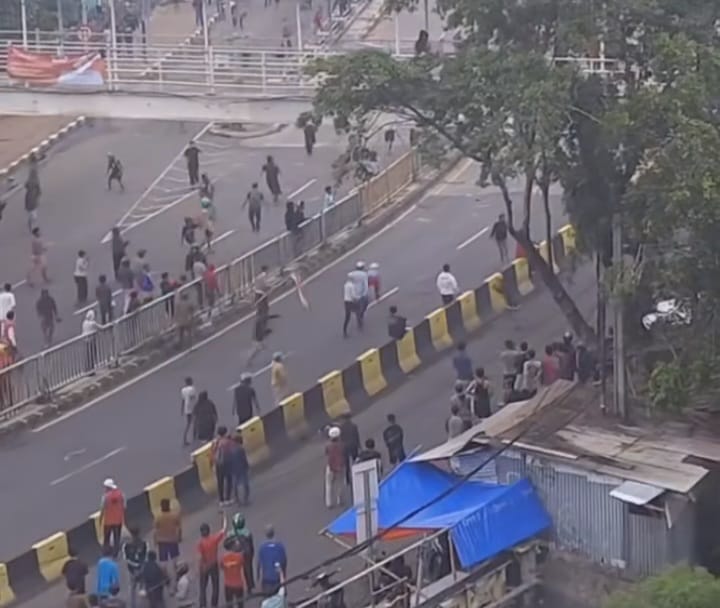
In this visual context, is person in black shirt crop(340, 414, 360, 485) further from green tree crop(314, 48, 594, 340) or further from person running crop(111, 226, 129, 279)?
person running crop(111, 226, 129, 279)

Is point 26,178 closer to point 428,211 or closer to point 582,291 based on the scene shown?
point 428,211

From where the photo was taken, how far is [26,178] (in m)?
39.9

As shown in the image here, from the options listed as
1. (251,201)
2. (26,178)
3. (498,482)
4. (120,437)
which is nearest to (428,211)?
(251,201)

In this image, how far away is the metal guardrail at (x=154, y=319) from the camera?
85.9ft

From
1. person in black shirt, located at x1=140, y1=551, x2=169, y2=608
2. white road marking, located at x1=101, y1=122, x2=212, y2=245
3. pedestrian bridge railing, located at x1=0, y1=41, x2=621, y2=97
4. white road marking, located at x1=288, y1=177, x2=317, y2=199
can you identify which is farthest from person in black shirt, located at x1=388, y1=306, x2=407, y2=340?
white road marking, located at x1=288, y1=177, x2=317, y2=199

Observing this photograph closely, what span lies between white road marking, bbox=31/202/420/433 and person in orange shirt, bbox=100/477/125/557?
5.21 metres

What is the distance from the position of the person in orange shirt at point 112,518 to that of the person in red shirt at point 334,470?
2789 millimetres

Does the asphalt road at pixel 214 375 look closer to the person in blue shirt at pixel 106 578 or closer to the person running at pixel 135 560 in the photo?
the person running at pixel 135 560

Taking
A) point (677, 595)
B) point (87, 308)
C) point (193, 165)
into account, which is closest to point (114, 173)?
point (193, 165)

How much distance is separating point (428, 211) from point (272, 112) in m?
5.41

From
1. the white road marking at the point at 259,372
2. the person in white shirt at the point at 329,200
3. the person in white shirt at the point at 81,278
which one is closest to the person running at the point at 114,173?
the person in white shirt at the point at 329,200

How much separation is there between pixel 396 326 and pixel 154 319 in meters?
3.90

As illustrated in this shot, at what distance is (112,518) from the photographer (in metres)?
20.8

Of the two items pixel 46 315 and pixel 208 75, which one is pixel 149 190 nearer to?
pixel 208 75
